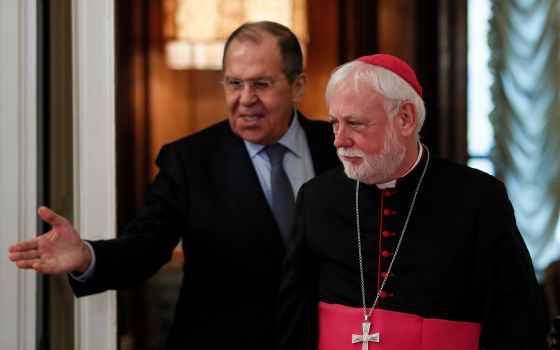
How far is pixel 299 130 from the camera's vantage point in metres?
3.09

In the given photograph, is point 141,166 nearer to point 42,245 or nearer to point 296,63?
point 296,63

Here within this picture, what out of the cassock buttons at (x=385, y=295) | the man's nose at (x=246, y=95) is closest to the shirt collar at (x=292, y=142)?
the man's nose at (x=246, y=95)

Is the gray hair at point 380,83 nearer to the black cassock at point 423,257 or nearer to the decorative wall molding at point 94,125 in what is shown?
the black cassock at point 423,257

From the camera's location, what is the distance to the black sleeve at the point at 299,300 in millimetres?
2480

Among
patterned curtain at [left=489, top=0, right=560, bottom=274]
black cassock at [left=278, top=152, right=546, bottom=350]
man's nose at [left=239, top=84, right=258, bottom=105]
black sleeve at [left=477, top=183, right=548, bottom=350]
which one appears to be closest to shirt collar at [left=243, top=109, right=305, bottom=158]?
man's nose at [left=239, top=84, right=258, bottom=105]

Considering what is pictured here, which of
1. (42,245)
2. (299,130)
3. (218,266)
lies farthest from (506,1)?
(42,245)

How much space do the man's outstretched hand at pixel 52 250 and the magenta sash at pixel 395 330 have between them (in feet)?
2.34

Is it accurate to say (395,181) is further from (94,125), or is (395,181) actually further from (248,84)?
(94,125)

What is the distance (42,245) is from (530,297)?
4.27ft

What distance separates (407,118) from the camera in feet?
7.75

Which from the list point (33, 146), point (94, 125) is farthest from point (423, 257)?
point (33, 146)

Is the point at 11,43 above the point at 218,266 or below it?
above

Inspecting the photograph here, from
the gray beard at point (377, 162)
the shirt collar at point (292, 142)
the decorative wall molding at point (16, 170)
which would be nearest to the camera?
the gray beard at point (377, 162)

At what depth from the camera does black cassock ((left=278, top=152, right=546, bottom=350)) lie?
2250 mm
